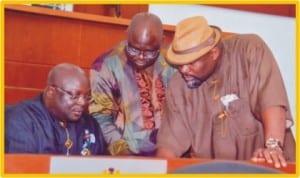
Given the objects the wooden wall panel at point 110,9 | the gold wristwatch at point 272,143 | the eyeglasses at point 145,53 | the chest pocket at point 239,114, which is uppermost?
the wooden wall panel at point 110,9

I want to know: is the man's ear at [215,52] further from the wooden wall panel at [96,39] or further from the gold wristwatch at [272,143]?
the wooden wall panel at [96,39]

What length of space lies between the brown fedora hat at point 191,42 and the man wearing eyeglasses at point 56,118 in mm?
199

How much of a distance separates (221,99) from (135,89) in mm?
210

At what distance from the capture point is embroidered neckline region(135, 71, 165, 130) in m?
1.18

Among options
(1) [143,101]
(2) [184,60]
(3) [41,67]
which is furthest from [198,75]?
(3) [41,67]

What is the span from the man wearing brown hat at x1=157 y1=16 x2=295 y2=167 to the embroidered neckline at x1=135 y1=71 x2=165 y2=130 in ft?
0.19

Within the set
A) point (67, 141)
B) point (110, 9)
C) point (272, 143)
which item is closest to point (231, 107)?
point (272, 143)

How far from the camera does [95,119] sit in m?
1.13

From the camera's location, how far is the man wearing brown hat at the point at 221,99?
1.06 metres

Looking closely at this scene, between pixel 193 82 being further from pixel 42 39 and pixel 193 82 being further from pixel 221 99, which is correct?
pixel 42 39

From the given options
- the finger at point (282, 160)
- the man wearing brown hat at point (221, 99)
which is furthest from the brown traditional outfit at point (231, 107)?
the finger at point (282, 160)

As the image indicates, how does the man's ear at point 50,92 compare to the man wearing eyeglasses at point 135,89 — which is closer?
the man's ear at point 50,92

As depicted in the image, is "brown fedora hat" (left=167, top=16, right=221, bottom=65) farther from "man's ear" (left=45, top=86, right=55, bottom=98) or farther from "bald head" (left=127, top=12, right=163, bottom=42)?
"man's ear" (left=45, top=86, right=55, bottom=98)

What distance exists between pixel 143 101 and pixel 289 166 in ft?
1.29
